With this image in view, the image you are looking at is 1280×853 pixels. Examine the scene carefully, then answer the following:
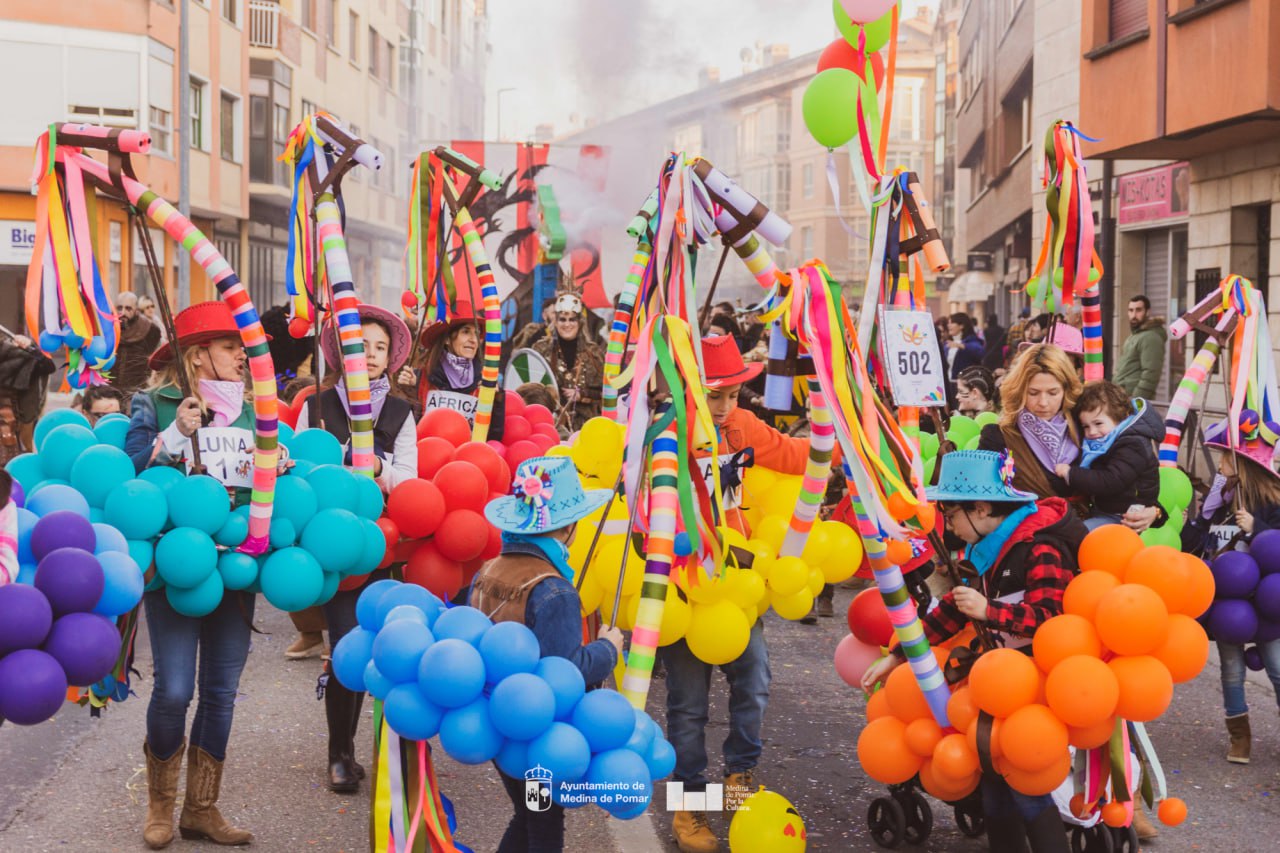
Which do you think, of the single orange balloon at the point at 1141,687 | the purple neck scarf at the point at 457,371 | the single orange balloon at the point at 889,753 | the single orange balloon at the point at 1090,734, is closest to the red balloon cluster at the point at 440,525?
the purple neck scarf at the point at 457,371

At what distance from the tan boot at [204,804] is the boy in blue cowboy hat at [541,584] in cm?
146

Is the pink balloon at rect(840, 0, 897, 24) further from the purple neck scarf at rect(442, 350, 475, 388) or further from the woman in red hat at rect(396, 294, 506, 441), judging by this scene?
the purple neck scarf at rect(442, 350, 475, 388)

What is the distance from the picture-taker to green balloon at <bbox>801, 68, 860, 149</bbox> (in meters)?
5.94

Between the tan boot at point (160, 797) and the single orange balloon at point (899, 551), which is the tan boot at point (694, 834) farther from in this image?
the tan boot at point (160, 797)

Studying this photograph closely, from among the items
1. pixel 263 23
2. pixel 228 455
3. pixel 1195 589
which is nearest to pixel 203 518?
pixel 228 455

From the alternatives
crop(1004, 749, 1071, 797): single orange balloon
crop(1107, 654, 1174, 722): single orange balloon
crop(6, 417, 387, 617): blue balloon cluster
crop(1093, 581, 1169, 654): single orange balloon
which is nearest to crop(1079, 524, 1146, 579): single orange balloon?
crop(1093, 581, 1169, 654): single orange balloon

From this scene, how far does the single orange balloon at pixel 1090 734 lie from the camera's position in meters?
4.30

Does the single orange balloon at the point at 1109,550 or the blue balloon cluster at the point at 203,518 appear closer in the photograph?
the single orange balloon at the point at 1109,550

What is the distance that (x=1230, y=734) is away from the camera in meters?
6.42

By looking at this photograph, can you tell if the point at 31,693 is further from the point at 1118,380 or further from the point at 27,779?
the point at 1118,380

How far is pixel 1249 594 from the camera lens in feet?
19.7

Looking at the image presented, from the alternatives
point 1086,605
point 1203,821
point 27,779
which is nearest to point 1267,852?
point 1203,821

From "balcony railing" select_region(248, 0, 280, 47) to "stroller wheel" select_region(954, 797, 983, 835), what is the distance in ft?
114

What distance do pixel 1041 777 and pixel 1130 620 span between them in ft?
1.70
